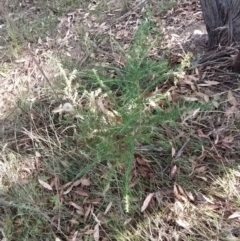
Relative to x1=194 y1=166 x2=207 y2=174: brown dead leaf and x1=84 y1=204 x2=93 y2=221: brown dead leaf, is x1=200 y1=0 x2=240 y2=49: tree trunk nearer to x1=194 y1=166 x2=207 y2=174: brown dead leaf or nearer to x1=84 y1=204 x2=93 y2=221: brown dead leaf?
x1=194 y1=166 x2=207 y2=174: brown dead leaf

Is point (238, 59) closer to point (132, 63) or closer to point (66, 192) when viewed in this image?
point (132, 63)

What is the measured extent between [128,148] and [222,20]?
0.92 m

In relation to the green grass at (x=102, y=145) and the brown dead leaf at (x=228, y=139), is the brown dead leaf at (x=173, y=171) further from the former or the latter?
the brown dead leaf at (x=228, y=139)

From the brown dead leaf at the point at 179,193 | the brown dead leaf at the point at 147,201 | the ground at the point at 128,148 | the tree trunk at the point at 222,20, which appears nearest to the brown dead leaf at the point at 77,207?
the ground at the point at 128,148

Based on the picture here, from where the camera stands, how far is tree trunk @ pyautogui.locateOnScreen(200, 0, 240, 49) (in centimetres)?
203

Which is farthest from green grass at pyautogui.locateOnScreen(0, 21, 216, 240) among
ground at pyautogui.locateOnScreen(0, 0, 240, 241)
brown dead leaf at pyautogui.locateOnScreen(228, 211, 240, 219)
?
brown dead leaf at pyautogui.locateOnScreen(228, 211, 240, 219)

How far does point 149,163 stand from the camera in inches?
71.7

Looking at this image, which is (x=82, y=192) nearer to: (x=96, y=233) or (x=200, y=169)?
(x=96, y=233)

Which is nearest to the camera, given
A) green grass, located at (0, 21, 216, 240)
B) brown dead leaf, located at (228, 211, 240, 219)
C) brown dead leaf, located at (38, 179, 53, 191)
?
brown dead leaf, located at (228, 211, 240, 219)

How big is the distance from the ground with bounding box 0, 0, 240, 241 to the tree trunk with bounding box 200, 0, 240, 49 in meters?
0.09

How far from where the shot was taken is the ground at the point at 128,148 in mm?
1710

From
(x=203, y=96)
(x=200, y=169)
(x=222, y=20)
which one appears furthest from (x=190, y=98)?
(x=222, y=20)

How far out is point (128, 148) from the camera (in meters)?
1.72

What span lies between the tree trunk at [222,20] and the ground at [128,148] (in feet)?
0.31
